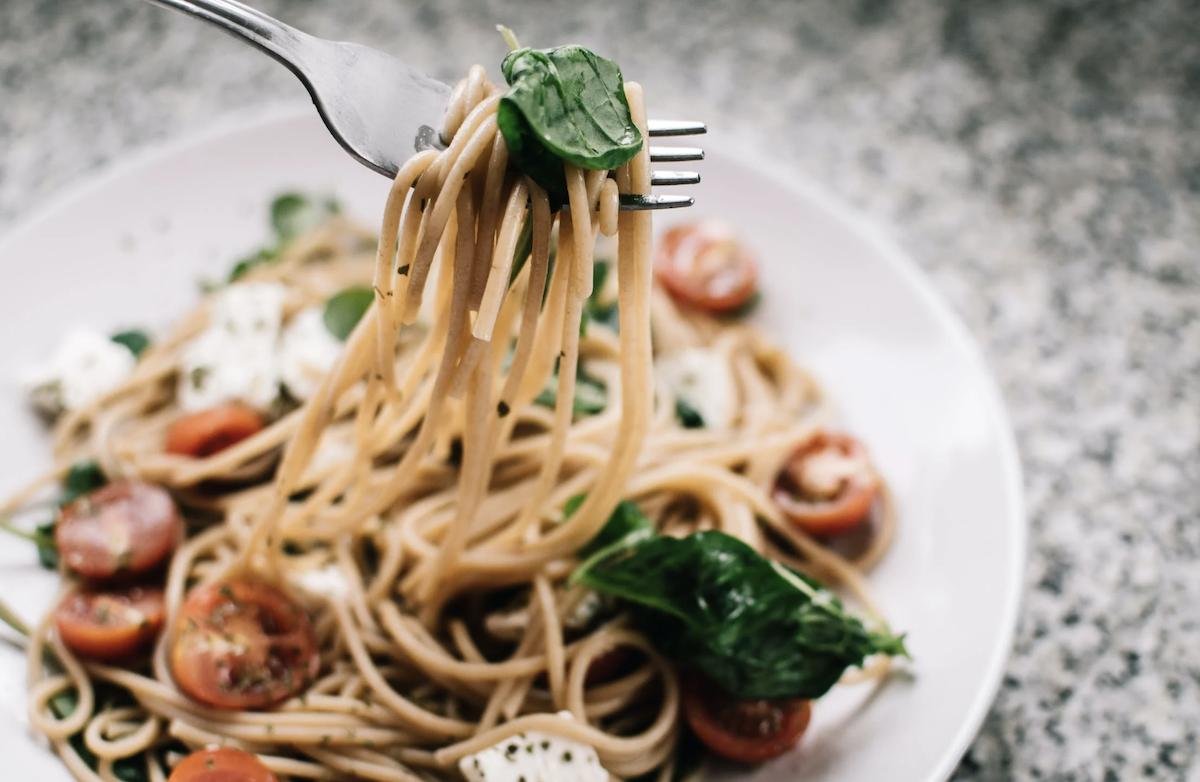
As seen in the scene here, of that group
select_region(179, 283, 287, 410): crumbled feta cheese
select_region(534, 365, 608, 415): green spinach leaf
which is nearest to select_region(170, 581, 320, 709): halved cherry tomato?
select_region(179, 283, 287, 410): crumbled feta cheese

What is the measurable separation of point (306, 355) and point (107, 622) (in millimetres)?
940

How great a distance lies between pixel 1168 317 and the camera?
3709mm

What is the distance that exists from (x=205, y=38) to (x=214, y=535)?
103 inches

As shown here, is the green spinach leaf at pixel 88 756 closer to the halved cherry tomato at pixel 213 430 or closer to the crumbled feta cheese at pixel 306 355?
the halved cherry tomato at pixel 213 430

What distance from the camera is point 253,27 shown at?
188 centimetres

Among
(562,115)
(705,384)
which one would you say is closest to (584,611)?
(705,384)

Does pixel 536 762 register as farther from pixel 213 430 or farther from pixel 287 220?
pixel 287 220

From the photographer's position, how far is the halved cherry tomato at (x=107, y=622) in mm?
2559

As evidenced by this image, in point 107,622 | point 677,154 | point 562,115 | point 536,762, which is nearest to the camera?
point 562,115

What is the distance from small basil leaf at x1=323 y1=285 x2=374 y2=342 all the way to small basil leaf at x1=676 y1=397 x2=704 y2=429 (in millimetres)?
1031

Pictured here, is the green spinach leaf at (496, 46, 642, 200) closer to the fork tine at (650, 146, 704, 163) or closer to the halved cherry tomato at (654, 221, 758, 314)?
the fork tine at (650, 146, 704, 163)

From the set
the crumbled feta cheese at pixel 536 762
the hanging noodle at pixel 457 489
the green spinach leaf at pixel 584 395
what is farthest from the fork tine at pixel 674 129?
the crumbled feta cheese at pixel 536 762

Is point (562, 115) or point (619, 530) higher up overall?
point (562, 115)

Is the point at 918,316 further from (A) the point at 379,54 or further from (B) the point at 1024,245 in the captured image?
(A) the point at 379,54
